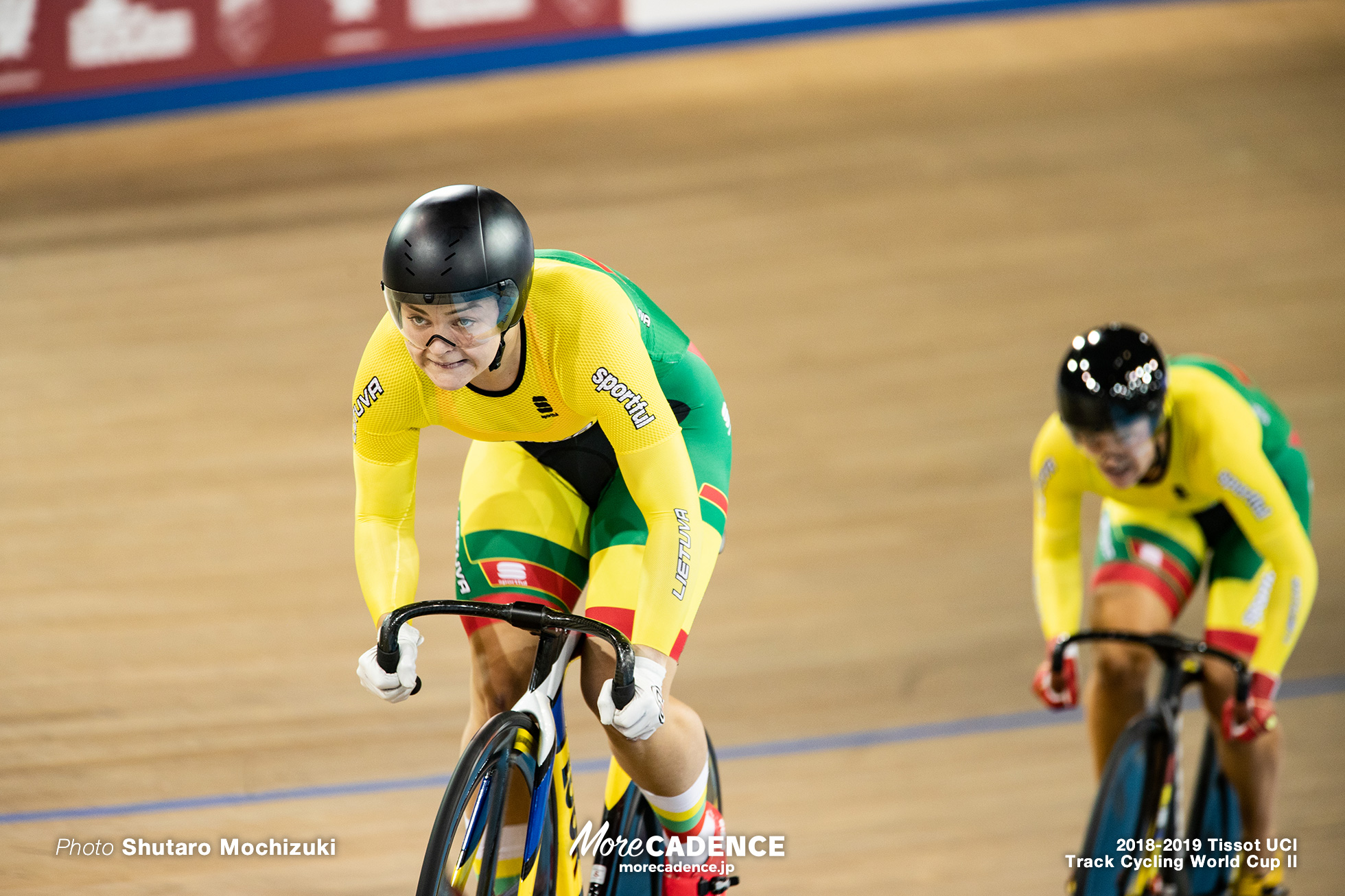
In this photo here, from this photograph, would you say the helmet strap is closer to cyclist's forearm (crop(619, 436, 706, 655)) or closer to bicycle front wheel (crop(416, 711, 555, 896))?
cyclist's forearm (crop(619, 436, 706, 655))

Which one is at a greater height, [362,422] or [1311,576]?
[362,422]

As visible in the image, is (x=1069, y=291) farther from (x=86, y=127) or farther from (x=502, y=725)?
(x=86, y=127)

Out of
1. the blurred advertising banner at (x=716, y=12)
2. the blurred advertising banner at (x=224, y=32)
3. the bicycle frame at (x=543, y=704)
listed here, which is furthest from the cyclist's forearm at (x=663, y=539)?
the blurred advertising banner at (x=716, y=12)

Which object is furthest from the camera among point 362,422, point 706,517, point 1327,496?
point 1327,496

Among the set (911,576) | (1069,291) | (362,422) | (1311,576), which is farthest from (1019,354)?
(362,422)

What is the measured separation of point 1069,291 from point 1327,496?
171 centimetres

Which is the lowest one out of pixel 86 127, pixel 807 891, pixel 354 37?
pixel 807 891

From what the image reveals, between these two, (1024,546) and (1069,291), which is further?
(1069,291)

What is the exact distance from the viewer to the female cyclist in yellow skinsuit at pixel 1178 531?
2760 millimetres

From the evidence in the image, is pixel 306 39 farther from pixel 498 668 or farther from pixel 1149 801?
pixel 1149 801

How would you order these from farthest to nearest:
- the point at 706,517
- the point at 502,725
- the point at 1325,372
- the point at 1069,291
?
1. the point at 1069,291
2. the point at 1325,372
3. the point at 706,517
4. the point at 502,725

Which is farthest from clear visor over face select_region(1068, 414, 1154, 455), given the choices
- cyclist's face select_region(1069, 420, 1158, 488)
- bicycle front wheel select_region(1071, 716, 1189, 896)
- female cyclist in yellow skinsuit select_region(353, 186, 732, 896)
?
female cyclist in yellow skinsuit select_region(353, 186, 732, 896)

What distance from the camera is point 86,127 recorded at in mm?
7902

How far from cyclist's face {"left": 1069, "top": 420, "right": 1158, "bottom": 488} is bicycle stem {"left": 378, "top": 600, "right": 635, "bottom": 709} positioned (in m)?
1.18
